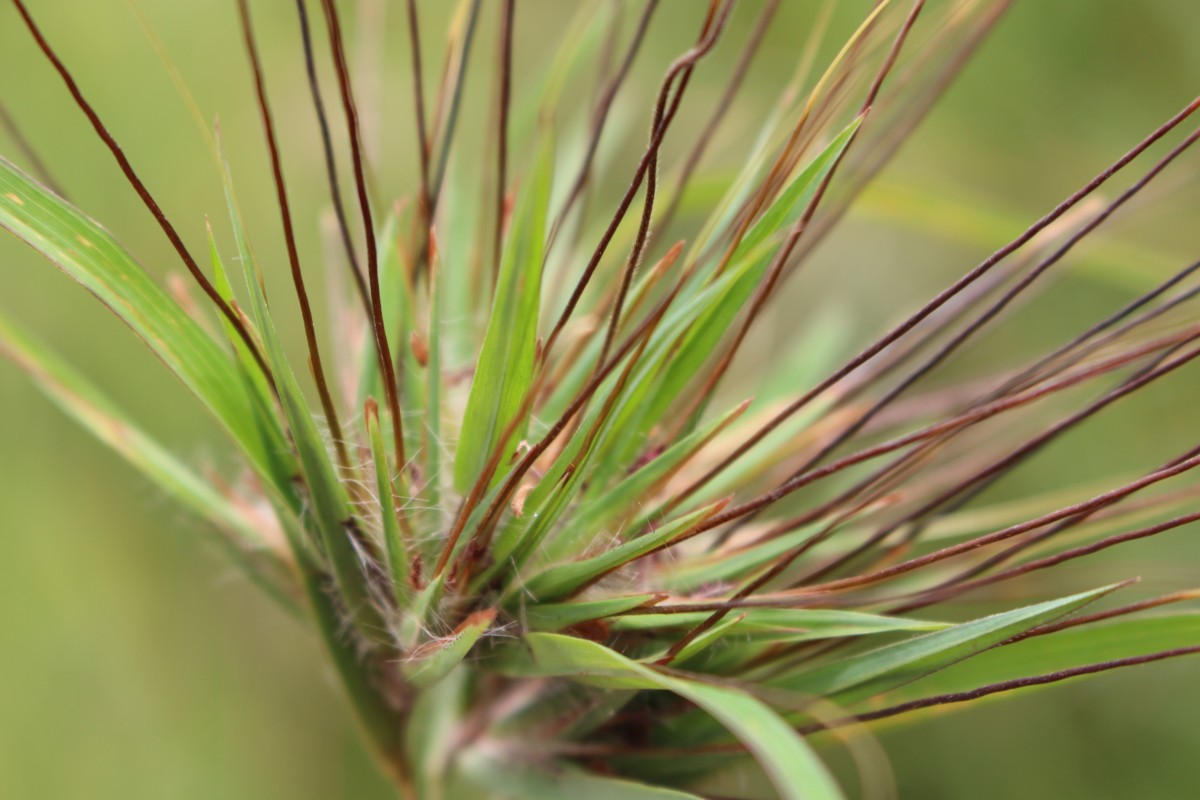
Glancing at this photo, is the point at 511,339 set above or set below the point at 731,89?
below

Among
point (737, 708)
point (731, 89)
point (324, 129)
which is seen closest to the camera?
point (737, 708)

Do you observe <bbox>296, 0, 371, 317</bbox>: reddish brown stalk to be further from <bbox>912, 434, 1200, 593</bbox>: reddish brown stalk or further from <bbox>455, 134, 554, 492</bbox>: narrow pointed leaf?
<bbox>912, 434, 1200, 593</bbox>: reddish brown stalk

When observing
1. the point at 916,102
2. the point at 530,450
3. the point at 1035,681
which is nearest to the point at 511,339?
the point at 530,450

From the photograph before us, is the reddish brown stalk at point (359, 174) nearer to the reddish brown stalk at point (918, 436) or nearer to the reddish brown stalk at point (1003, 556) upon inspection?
the reddish brown stalk at point (918, 436)

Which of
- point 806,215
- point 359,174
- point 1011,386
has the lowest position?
point 1011,386

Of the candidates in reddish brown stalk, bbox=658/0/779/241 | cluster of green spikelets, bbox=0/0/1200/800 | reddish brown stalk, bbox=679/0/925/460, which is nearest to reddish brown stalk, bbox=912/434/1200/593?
cluster of green spikelets, bbox=0/0/1200/800

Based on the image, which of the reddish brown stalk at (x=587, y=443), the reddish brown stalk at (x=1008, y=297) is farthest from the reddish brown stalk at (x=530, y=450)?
the reddish brown stalk at (x=1008, y=297)

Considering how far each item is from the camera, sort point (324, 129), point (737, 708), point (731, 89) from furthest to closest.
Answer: point (731, 89), point (324, 129), point (737, 708)

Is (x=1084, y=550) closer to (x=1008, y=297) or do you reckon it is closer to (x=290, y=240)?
(x=1008, y=297)

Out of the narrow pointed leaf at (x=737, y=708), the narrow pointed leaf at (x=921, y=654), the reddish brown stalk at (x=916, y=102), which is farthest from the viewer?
the reddish brown stalk at (x=916, y=102)
